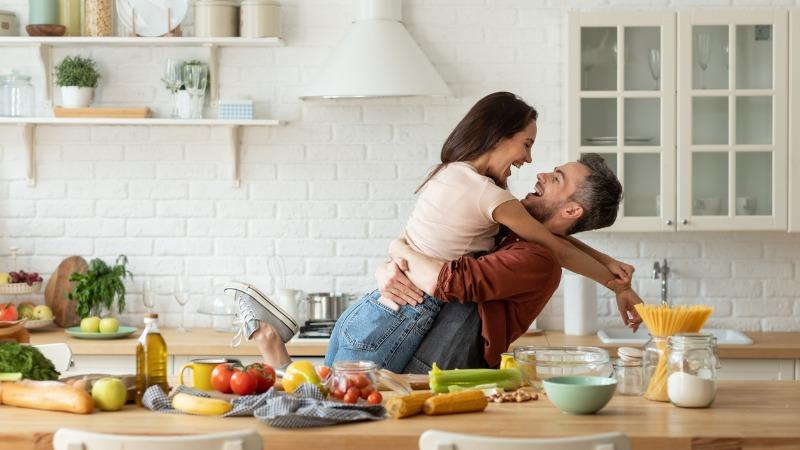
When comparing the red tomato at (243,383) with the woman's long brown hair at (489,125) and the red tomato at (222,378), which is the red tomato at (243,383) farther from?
the woman's long brown hair at (489,125)

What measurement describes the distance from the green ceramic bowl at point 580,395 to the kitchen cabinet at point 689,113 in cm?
232

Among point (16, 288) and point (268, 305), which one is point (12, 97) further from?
point (268, 305)

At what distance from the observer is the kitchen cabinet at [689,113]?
478 centimetres

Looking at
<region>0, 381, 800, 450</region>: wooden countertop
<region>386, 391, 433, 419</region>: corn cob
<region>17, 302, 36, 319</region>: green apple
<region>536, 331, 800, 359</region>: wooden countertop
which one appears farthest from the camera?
<region>17, 302, 36, 319</region>: green apple

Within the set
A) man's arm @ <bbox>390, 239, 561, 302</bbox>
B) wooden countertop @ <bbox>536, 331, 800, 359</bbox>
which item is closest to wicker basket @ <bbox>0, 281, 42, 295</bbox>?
wooden countertop @ <bbox>536, 331, 800, 359</bbox>

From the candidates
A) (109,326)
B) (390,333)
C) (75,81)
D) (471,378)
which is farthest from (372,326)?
(75,81)

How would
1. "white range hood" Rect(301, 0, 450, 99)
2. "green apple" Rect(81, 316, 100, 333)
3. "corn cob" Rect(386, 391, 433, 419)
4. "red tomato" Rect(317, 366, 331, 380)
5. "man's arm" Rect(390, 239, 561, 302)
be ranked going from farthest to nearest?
"green apple" Rect(81, 316, 100, 333), "white range hood" Rect(301, 0, 450, 99), "man's arm" Rect(390, 239, 561, 302), "red tomato" Rect(317, 366, 331, 380), "corn cob" Rect(386, 391, 433, 419)

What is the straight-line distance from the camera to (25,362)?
2809 mm

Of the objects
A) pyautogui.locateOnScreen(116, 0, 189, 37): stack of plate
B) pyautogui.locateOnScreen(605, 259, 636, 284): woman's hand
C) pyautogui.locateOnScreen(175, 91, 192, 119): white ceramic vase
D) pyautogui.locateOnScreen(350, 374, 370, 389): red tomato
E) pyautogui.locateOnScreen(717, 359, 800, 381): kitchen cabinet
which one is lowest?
pyautogui.locateOnScreen(717, 359, 800, 381): kitchen cabinet

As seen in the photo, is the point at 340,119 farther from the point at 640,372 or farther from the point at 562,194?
the point at 640,372

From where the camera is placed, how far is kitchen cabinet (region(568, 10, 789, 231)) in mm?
4781

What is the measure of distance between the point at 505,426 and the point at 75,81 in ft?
10.9

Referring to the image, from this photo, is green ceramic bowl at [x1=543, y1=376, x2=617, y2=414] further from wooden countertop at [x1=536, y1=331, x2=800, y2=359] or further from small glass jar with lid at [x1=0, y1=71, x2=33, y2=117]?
small glass jar with lid at [x1=0, y1=71, x2=33, y2=117]

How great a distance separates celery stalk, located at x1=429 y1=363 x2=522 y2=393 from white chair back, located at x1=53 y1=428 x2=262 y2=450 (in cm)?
64
